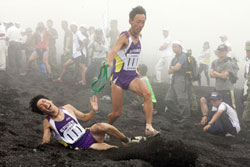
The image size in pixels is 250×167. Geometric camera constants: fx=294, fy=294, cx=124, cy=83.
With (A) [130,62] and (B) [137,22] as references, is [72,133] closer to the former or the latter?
(A) [130,62]

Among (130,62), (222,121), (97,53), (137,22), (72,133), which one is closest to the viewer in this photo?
(72,133)

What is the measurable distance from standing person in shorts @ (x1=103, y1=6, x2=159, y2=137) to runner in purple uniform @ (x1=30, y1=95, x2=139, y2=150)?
0.71 meters

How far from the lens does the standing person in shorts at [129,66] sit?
4.95 m

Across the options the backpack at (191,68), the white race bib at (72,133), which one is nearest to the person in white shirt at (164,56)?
the backpack at (191,68)

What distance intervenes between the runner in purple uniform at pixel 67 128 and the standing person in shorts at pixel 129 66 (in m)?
0.71

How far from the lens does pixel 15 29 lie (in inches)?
496

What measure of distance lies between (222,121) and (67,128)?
13.2 ft

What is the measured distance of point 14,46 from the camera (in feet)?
42.7

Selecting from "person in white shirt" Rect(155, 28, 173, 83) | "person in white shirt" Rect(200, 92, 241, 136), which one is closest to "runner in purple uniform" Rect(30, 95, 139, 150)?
"person in white shirt" Rect(200, 92, 241, 136)

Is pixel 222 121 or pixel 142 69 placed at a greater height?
pixel 142 69

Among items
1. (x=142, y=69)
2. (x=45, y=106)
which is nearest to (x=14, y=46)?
(x=142, y=69)

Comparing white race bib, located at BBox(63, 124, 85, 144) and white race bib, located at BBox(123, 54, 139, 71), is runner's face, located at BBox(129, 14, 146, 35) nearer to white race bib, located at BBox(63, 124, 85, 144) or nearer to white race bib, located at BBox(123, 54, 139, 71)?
white race bib, located at BBox(123, 54, 139, 71)

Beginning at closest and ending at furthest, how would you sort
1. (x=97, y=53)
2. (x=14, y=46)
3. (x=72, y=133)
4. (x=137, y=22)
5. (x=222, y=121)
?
(x=72, y=133) → (x=137, y=22) → (x=222, y=121) → (x=97, y=53) → (x=14, y=46)

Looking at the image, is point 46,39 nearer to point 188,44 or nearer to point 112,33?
point 112,33
